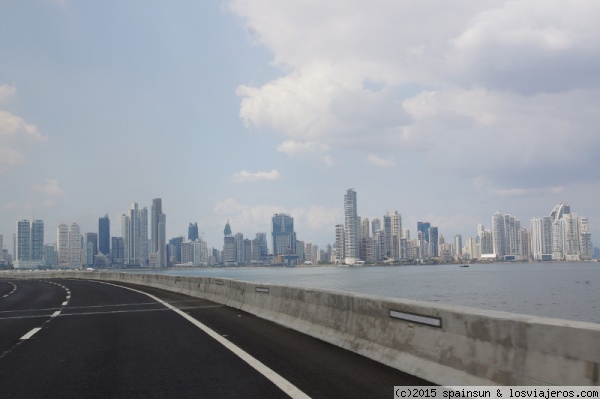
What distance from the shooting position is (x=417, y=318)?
25.3 ft

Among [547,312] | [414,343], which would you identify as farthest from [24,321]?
[547,312]

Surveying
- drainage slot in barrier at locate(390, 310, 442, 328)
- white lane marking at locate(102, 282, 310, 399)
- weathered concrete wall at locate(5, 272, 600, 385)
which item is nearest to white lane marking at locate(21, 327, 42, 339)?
white lane marking at locate(102, 282, 310, 399)

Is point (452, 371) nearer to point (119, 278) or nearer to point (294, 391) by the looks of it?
point (294, 391)

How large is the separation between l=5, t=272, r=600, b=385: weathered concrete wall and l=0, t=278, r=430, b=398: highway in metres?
0.34

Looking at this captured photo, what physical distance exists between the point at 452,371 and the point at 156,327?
29.3 feet

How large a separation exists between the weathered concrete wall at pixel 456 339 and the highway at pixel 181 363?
1.11ft

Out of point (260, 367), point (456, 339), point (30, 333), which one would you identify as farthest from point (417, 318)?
point (30, 333)

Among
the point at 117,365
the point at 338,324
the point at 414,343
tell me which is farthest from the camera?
the point at 338,324

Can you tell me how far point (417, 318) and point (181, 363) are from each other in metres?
3.86

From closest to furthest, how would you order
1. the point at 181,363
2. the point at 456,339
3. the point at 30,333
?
the point at 456,339 → the point at 181,363 → the point at 30,333

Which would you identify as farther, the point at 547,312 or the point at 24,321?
Answer: the point at 547,312

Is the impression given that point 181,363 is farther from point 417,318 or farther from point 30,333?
point 30,333

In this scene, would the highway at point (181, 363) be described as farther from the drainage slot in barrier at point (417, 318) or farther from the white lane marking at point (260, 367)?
the drainage slot in barrier at point (417, 318)

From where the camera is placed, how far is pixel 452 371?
263 inches
